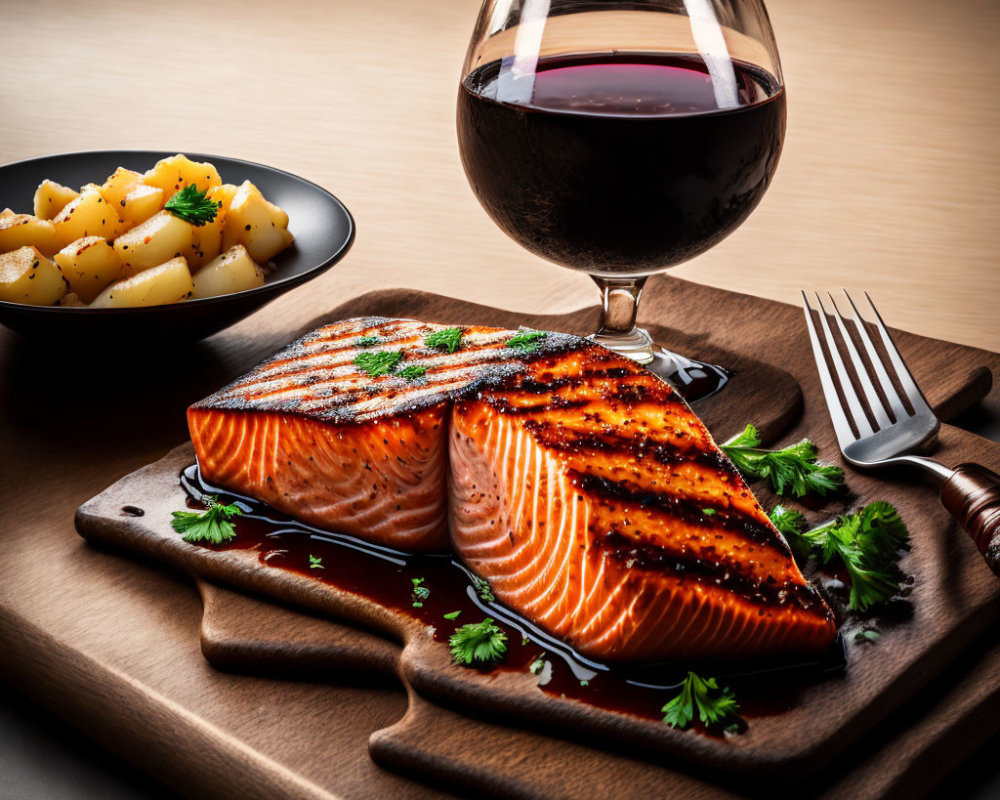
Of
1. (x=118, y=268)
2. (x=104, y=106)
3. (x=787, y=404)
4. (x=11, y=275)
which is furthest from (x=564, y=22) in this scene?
(x=104, y=106)

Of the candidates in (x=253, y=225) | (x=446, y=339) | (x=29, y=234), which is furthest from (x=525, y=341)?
(x=29, y=234)

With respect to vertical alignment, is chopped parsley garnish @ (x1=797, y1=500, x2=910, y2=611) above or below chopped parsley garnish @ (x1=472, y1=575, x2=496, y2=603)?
above

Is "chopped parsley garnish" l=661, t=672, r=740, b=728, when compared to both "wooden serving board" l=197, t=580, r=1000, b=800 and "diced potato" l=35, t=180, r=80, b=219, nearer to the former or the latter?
"wooden serving board" l=197, t=580, r=1000, b=800

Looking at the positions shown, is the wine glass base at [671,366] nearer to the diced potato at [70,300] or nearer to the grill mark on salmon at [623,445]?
the grill mark on salmon at [623,445]

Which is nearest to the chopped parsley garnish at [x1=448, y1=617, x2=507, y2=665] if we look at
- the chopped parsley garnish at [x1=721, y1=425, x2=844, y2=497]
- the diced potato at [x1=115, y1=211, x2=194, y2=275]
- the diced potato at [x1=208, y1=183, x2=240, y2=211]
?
the chopped parsley garnish at [x1=721, y1=425, x2=844, y2=497]

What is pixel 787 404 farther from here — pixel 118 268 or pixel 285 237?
pixel 118 268

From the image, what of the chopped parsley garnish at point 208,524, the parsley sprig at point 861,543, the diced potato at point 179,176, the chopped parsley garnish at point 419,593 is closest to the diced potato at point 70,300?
the diced potato at point 179,176

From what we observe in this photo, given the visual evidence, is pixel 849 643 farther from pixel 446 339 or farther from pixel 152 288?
pixel 152 288

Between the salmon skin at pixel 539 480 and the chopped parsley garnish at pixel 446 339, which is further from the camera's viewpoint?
the chopped parsley garnish at pixel 446 339
